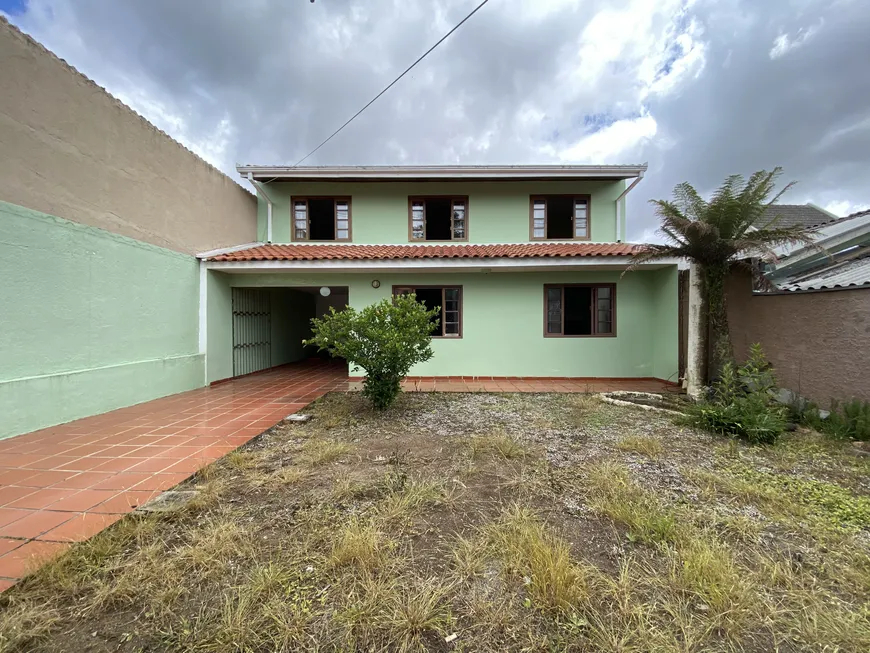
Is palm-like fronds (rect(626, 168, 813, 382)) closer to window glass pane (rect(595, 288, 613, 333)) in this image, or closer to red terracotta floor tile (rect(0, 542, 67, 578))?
window glass pane (rect(595, 288, 613, 333))

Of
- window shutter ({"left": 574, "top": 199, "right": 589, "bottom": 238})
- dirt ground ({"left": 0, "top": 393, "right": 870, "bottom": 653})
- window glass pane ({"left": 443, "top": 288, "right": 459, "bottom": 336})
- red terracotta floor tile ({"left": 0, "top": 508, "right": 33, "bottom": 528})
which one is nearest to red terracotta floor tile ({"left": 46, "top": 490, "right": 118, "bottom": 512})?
red terracotta floor tile ({"left": 0, "top": 508, "right": 33, "bottom": 528})

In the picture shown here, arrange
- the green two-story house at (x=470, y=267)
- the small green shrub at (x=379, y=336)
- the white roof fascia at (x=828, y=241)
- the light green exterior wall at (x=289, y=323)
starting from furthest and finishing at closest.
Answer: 1. the light green exterior wall at (x=289, y=323)
2. the green two-story house at (x=470, y=267)
3. the white roof fascia at (x=828, y=241)
4. the small green shrub at (x=379, y=336)

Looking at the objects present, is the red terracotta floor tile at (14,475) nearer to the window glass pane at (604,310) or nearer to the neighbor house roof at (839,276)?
the window glass pane at (604,310)

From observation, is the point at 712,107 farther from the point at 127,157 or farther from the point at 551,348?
the point at 127,157

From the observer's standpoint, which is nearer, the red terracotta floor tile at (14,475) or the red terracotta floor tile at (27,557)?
the red terracotta floor tile at (27,557)

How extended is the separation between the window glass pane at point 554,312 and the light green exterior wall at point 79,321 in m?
8.53

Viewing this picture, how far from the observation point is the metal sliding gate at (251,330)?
9117 millimetres

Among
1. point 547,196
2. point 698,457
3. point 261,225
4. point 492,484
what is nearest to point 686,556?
point 492,484

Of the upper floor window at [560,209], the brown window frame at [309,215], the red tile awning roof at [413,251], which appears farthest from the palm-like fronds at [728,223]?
the brown window frame at [309,215]

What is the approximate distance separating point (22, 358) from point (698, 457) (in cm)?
870

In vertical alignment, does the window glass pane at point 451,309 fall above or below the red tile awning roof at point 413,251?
below

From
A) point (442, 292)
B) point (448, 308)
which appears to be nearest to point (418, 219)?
point (442, 292)

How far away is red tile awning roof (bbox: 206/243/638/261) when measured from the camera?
7.83m

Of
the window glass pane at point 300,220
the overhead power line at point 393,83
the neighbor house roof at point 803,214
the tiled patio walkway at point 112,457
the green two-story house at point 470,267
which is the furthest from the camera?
the neighbor house roof at point 803,214
